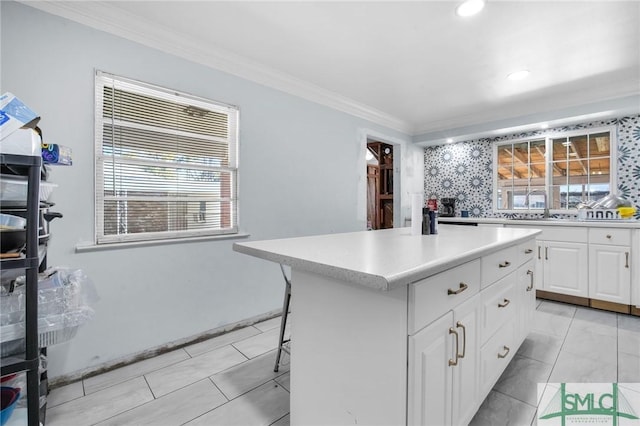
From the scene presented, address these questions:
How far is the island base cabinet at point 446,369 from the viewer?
100 cm

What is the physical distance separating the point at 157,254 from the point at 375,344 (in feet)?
6.08

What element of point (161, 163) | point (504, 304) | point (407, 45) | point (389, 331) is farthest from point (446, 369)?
point (407, 45)

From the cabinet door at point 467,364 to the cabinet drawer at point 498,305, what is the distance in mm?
87

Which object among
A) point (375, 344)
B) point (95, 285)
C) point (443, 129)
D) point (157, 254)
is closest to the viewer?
point (375, 344)

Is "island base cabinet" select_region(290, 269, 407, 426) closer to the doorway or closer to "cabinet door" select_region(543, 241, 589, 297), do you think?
"cabinet door" select_region(543, 241, 589, 297)

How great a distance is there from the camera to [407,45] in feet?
7.88

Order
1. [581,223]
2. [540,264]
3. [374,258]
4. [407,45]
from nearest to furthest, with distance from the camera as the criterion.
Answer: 1. [374,258]
2. [407,45]
3. [581,223]
4. [540,264]

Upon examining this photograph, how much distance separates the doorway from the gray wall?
7.07 ft

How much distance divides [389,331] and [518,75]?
123 inches

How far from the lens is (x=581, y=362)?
2.07 m

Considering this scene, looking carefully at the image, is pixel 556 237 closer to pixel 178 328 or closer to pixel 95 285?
pixel 178 328

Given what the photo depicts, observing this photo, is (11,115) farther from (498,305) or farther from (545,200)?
(545,200)

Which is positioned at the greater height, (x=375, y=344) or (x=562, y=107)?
(x=562, y=107)

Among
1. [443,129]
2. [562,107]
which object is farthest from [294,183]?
[562,107]
